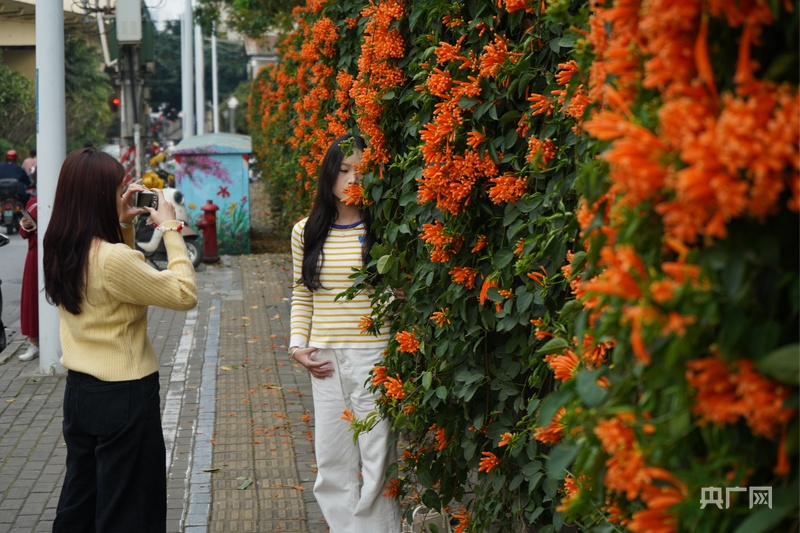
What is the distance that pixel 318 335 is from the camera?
4.50m

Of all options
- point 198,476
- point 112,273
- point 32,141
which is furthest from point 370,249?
point 32,141

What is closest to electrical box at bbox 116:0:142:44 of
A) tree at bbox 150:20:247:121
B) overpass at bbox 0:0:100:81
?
overpass at bbox 0:0:100:81

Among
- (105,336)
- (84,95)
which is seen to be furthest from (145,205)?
(84,95)

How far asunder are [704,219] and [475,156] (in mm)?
2101

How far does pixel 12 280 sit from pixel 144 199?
13079 mm

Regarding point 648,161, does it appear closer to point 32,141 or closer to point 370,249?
point 370,249

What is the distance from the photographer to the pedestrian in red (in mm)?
9258

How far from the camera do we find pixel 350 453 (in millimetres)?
4500

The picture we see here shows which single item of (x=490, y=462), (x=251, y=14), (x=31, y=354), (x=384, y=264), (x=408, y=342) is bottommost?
(x=31, y=354)

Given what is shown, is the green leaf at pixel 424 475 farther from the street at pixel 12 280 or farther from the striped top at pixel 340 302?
the street at pixel 12 280

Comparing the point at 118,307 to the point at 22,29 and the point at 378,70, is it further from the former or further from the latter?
the point at 22,29

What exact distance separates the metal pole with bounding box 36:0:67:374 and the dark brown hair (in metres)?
4.93

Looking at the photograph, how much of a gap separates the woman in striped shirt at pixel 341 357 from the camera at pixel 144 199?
67 cm

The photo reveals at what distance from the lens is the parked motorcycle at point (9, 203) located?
22969mm
